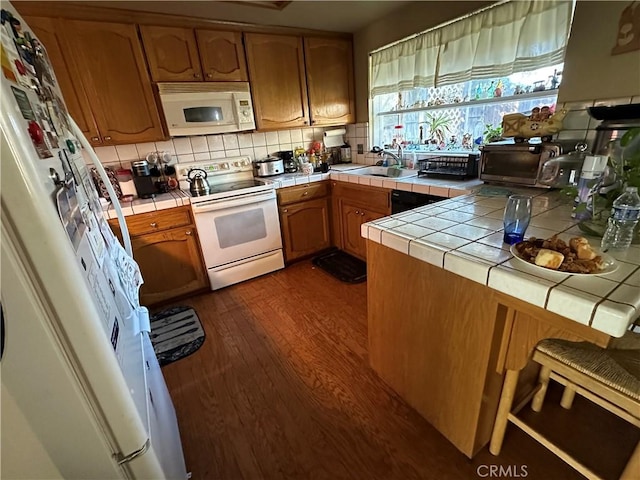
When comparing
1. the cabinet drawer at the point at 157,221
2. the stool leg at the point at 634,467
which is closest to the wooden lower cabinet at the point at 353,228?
the cabinet drawer at the point at 157,221

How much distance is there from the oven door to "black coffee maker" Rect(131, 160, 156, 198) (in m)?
0.43

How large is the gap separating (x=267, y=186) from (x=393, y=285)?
164 cm

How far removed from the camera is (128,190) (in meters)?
2.32

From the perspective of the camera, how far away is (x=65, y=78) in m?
1.94

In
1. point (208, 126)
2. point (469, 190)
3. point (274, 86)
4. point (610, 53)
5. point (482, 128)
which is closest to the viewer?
point (610, 53)

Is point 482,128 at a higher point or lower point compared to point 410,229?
higher

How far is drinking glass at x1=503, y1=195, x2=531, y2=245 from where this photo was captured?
0.95m

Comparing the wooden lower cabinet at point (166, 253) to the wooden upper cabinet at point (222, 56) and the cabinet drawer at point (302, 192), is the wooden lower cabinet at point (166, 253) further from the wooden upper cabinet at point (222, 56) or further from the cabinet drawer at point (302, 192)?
the wooden upper cabinet at point (222, 56)

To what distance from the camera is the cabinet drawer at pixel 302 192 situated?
269cm

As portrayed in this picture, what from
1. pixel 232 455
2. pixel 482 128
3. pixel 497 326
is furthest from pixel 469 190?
pixel 232 455

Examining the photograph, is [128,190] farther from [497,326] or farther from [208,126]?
[497,326]

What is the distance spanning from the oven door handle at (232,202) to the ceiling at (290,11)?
134cm

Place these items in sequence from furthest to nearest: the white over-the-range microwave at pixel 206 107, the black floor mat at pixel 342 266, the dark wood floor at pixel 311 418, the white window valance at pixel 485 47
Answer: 1. the black floor mat at pixel 342 266
2. the white over-the-range microwave at pixel 206 107
3. the white window valance at pixel 485 47
4. the dark wood floor at pixel 311 418

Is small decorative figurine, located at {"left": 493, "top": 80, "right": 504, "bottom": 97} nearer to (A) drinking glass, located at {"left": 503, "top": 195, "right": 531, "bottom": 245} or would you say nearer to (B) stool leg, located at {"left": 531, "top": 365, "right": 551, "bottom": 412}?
(A) drinking glass, located at {"left": 503, "top": 195, "right": 531, "bottom": 245}
